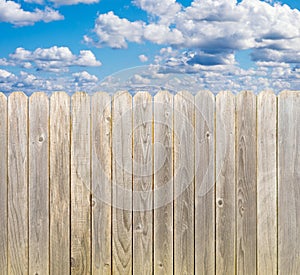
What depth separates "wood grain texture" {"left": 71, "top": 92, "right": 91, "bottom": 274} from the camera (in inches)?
186

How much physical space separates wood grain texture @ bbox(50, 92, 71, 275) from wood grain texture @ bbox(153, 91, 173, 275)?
0.84 metres

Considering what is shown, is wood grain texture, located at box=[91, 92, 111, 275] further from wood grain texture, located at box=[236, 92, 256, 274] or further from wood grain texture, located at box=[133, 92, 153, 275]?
wood grain texture, located at box=[236, 92, 256, 274]

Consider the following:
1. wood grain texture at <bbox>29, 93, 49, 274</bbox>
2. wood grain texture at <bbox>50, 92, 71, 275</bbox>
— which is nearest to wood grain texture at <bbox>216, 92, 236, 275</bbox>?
wood grain texture at <bbox>50, 92, 71, 275</bbox>

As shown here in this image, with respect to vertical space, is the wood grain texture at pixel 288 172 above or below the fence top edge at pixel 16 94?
below

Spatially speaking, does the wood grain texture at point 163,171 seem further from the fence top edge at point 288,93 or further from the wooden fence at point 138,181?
the fence top edge at point 288,93

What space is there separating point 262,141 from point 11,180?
247 centimetres

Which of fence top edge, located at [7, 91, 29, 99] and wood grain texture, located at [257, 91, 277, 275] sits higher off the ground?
fence top edge, located at [7, 91, 29, 99]

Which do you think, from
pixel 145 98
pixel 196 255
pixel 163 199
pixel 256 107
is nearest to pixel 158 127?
pixel 145 98

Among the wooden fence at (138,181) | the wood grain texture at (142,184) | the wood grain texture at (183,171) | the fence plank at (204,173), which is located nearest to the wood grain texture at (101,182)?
the wooden fence at (138,181)

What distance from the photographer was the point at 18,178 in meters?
4.82

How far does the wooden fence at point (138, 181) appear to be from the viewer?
4.71 meters

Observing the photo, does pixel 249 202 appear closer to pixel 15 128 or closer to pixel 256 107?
pixel 256 107

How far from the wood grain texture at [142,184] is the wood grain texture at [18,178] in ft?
3.48

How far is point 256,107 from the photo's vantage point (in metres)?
4.84
